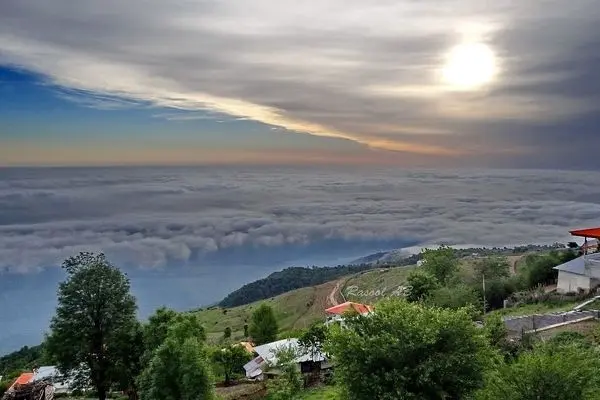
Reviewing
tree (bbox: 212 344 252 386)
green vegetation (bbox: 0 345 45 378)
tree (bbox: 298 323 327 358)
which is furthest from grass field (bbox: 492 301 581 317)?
green vegetation (bbox: 0 345 45 378)

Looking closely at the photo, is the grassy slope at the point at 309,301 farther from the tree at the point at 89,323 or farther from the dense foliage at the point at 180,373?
the dense foliage at the point at 180,373

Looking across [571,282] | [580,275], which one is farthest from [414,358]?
[571,282]

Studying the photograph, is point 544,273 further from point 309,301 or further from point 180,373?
point 309,301

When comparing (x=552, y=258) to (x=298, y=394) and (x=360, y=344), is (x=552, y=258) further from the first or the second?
(x=360, y=344)

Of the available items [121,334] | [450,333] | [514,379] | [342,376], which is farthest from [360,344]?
[121,334]

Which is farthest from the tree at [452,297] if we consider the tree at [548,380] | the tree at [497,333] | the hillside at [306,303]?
the hillside at [306,303]

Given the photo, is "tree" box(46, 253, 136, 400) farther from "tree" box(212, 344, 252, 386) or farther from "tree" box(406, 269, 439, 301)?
"tree" box(406, 269, 439, 301)
